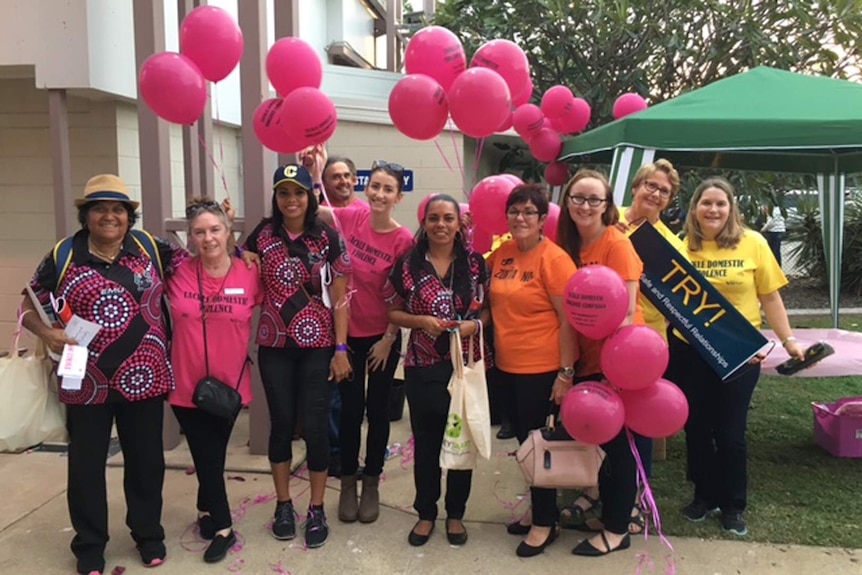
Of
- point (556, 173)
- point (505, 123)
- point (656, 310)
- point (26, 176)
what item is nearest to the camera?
point (656, 310)

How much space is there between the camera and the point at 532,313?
9.73 ft

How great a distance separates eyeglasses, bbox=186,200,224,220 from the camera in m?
3.04

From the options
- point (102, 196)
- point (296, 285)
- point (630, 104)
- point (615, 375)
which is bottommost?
point (615, 375)

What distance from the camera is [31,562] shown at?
3129 mm

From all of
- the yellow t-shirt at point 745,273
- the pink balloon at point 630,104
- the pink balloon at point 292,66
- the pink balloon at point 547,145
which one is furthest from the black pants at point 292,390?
the pink balloon at point 547,145

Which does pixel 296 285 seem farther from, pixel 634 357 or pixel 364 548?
pixel 634 357

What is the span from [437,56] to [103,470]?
8.24ft

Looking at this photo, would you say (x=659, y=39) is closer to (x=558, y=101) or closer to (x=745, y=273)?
(x=558, y=101)

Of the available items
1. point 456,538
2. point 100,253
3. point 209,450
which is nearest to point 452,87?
point 100,253

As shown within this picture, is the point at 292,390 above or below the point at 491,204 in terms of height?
below

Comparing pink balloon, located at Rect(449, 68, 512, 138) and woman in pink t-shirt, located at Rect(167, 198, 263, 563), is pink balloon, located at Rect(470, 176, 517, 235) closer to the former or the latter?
pink balloon, located at Rect(449, 68, 512, 138)

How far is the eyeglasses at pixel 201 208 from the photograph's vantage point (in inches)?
120

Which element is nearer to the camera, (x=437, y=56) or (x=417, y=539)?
(x=417, y=539)

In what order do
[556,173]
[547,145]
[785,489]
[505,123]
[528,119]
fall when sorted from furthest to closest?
[556,173]
[547,145]
[528,119]
[505,123]
[785,489]
